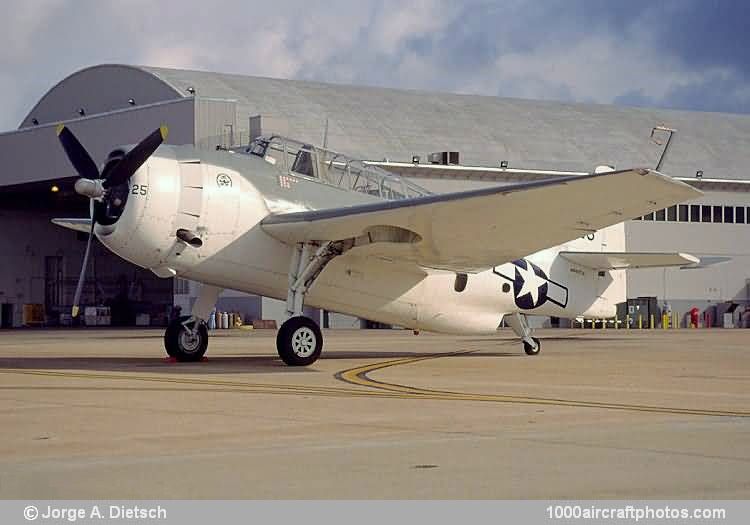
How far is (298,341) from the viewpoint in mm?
20094

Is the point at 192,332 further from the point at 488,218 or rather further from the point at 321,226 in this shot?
the point at 488,218

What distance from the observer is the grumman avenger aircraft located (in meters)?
18.8

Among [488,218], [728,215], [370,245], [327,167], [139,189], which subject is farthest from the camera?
[728,215]

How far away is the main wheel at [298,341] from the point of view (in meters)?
19.9

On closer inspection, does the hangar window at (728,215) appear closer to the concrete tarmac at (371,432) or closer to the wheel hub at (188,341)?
the concrete tarmac at (371,432)

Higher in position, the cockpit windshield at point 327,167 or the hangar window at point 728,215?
the hangar window at point 728,215

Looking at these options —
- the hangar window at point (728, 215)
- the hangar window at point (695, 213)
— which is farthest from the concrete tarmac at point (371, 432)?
the hangar window at point (728, 215)

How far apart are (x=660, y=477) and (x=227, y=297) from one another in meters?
50.4

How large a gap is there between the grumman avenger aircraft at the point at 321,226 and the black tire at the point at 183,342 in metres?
0.03

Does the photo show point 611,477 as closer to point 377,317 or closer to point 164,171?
point 164,171

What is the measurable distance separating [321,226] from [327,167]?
218cm

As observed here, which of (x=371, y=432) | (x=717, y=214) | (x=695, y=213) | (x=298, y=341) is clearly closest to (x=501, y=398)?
(x=371, y=432)

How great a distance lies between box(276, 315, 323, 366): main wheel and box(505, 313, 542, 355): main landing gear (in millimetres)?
6550

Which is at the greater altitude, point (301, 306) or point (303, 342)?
point (301, 306)
